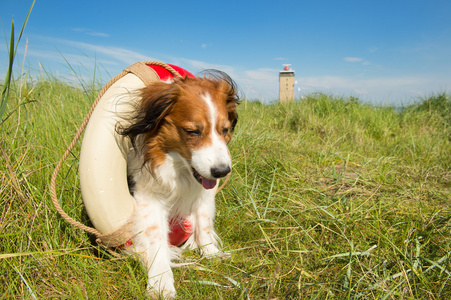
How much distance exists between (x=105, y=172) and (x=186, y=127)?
2.21 feet

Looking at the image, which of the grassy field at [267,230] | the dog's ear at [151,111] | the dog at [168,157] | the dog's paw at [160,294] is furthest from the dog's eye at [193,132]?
the dog's paw at [160,294]

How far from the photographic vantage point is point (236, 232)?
2.81 meters

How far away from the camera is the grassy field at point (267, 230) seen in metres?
1.90

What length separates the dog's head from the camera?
2133mm

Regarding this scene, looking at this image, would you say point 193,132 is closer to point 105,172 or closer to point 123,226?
point 105,172

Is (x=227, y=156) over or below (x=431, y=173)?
over

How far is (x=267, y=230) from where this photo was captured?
2760 millimetres

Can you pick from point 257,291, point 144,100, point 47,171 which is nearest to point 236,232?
point 257,291

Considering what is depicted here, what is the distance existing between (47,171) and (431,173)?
4.28 meters

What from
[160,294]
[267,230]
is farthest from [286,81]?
[160,294]

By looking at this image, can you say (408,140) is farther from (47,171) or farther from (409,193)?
(47,171)

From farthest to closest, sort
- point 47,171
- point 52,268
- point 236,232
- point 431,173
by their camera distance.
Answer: point 431,173, point 236,232, point 47,171, point 52,268

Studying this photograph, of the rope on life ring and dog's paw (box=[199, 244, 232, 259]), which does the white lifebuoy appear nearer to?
the rope on life ring

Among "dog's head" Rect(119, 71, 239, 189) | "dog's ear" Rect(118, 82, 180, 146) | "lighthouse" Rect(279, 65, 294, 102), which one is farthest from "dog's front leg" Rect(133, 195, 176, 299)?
"lighthouse" Rect(279, 65, 294, 102)
